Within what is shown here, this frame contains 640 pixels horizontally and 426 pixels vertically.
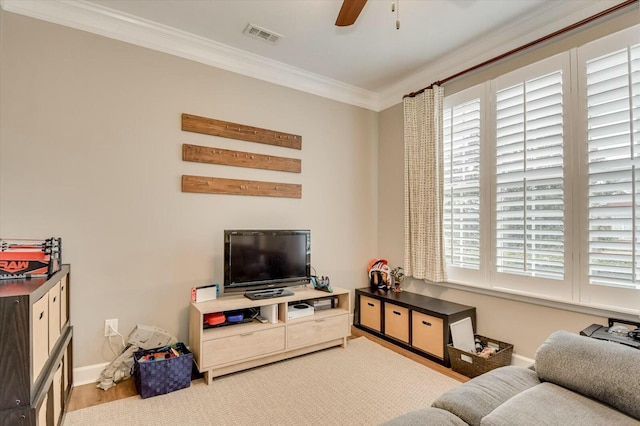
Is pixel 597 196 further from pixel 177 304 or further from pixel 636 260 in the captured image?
pixel 177 304

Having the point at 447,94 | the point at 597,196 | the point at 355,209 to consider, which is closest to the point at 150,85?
the point at 355,209

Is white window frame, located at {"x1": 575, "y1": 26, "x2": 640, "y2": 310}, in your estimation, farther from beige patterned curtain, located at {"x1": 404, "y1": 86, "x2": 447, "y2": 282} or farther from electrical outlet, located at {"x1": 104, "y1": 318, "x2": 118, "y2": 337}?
electrical outlet, located at {"x1": 104, "y1": 318, "x2": 118, "y2": 337}

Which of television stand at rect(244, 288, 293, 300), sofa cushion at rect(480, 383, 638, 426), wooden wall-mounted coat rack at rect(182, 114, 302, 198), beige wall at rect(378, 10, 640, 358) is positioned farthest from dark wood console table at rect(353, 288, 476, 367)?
sofa cushion at rect(480, 383, 638, 426)

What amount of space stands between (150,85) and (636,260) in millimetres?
3789

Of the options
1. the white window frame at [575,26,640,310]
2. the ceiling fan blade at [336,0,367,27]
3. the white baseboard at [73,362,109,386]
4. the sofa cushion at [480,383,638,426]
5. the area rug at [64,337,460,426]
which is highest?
the ceiling fan blade at [336,0,367,27]

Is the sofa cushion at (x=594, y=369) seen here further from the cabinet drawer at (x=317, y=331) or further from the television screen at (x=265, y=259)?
the television screen at (x=265, y=259)

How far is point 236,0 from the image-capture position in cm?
239

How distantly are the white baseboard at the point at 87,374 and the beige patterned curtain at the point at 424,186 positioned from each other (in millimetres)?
2928

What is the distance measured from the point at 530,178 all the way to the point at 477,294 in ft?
3.75

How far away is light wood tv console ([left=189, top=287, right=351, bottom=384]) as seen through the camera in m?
2.45

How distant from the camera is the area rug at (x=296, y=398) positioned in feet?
6.60

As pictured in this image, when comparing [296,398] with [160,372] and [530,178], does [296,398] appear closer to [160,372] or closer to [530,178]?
[160,372]

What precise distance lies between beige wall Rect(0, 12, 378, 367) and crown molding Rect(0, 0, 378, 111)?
0.07 metres

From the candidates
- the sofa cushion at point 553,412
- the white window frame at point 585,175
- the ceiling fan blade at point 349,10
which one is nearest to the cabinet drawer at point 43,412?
the sofa cushion at point 553,412
